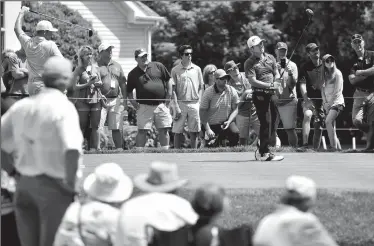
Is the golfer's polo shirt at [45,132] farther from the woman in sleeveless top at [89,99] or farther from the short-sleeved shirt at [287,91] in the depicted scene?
the short-sleeved shirt at [287,91]

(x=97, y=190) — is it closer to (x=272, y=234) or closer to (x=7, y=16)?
(x=272, y=234)

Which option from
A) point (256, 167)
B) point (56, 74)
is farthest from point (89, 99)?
point (56, 74)

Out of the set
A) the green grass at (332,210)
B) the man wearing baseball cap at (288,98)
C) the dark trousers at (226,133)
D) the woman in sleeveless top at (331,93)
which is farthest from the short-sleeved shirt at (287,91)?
the green grass at (332,210)

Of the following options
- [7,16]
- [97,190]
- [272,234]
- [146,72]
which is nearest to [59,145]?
[97,190]

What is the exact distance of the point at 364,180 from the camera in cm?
1526

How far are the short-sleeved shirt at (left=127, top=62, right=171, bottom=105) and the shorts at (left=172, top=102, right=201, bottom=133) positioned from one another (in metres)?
0.51

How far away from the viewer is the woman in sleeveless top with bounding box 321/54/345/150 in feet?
65.0

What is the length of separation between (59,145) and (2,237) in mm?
1411

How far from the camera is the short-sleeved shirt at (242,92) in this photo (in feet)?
68.3

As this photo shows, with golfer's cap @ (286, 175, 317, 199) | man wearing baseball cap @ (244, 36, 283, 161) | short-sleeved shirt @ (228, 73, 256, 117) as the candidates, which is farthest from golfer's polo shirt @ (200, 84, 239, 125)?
golfer's cap @ (286, 175, 317, 199)

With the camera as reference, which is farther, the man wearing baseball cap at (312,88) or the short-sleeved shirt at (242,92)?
the short-sleeved shirt at (242,92)

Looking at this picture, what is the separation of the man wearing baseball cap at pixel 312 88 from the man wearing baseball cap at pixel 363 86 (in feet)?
2.08

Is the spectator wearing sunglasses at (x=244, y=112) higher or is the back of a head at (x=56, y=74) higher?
the back of a head at (x=56, y=74)

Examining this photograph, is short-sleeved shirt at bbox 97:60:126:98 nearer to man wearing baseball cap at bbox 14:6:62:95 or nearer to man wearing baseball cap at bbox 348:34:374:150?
man wearing baseball cap at bbox 14:6:62:95
